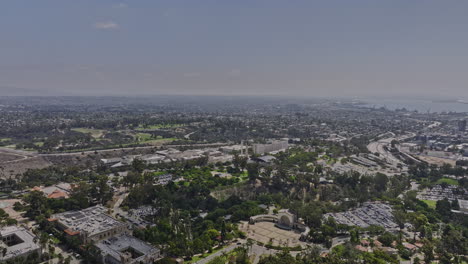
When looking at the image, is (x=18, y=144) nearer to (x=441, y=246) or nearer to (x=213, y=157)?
(x=213, y=157)

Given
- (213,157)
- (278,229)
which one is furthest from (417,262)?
(213,157)

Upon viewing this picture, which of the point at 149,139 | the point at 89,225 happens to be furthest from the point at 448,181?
the point at 149,139

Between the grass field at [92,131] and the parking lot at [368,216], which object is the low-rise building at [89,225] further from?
the grass field at [92,131]

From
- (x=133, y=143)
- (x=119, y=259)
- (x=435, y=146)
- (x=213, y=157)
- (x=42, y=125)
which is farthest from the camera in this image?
(x=42, y=125)

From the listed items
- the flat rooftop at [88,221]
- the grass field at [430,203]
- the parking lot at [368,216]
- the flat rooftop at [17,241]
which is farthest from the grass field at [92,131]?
the grass field at [430,203]

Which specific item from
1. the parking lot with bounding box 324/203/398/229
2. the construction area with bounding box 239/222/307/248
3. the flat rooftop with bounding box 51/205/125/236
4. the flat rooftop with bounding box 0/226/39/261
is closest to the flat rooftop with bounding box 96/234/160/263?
the flat rooftop with bounding box 51/205/125/236

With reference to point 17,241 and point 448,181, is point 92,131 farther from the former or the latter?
point 448,181
